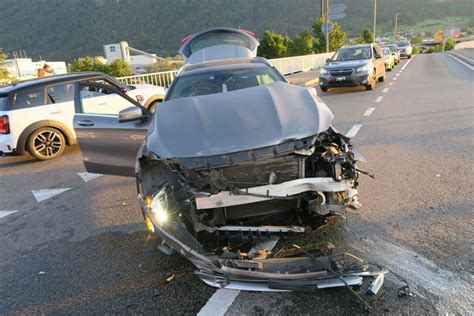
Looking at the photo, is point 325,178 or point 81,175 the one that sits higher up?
point 325,178

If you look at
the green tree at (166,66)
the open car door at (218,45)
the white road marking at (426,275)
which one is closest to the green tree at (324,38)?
the green tree at (166,66)

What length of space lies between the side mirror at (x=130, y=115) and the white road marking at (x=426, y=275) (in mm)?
2882

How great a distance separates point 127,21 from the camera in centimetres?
9569

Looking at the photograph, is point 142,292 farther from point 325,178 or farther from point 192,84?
point 192,84

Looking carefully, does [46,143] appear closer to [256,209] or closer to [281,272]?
[256,209]

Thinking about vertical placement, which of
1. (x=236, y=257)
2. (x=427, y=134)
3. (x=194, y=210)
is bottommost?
(x=427, y=134)

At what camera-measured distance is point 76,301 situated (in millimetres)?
2838

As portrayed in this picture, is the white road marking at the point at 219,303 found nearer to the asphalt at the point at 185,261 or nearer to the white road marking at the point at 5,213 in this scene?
the asphalt at the point at 185,261

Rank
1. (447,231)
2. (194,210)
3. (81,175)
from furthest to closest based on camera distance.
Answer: (81,175), (447,231), (194,210)

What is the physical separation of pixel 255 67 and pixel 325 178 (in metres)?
2.71

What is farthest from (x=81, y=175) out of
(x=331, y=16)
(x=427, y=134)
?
(x=331, y=16)

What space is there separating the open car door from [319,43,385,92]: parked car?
627 cm

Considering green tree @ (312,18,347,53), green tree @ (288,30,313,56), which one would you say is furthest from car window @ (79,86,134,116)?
green tree @ (312,18,347,53)

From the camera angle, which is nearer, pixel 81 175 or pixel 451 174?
pixel 451 174
